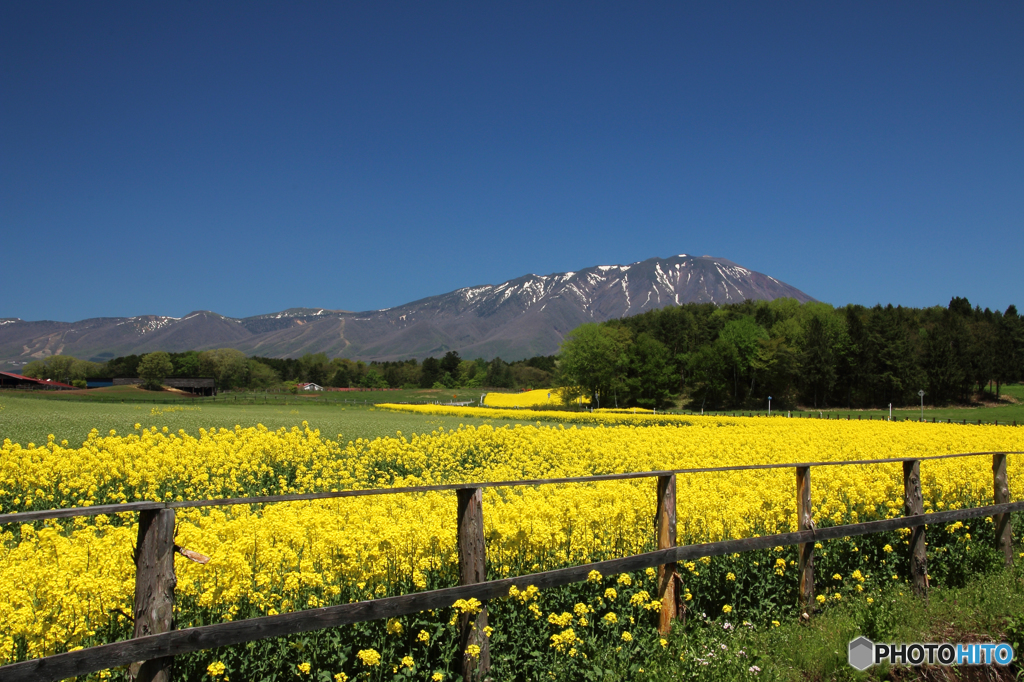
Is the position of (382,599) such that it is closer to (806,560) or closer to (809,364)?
(806,560)

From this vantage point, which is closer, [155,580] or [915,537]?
[155,580]

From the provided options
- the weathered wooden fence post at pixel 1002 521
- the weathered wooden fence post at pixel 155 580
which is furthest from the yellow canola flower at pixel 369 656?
the weathered wooden fence post at pixel 1002 521

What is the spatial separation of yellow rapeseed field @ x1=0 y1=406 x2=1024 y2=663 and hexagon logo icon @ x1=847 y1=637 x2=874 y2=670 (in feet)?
6.81

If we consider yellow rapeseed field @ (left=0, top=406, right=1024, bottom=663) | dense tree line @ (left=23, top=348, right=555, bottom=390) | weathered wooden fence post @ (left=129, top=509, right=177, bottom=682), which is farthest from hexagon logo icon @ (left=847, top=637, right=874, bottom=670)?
dense tree line @ (left=23, top=348, right=555, bottom=390)

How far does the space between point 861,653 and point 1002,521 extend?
4.21m

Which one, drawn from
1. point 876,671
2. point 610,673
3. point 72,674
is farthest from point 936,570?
point 72,674

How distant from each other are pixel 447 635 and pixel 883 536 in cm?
595

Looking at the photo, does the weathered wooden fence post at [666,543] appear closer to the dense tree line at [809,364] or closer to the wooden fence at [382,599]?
the wooden fence at [382,599]

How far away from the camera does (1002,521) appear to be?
7.53 m

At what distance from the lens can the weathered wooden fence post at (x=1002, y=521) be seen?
7.48 metres

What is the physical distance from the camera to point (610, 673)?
4285mm

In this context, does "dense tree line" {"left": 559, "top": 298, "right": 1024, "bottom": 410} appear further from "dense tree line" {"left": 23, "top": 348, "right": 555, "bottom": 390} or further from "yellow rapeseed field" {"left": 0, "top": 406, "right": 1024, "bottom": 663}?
"yellow rapeseed field" {"left": 0, "top": 406, "right": 1024, "bottom": 663}

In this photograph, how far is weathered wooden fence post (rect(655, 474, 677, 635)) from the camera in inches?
203

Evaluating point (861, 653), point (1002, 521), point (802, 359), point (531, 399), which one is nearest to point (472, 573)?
point (861, 653)
